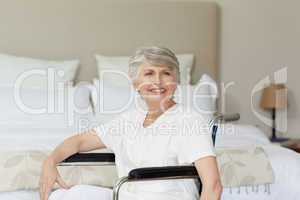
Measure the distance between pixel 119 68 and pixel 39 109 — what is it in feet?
2.48

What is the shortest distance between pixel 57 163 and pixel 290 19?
9.06 ft

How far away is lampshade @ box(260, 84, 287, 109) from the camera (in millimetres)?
3869

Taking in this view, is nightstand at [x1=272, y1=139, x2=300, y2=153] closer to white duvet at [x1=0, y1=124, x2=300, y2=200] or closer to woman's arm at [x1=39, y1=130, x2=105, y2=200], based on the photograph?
white duvet at [x1=0, y1=124, x2=300, y2=200]

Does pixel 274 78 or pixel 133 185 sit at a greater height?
pixel 274 78

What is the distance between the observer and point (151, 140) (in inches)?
67.6

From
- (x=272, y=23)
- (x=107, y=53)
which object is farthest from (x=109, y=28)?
(x=272, y=23)

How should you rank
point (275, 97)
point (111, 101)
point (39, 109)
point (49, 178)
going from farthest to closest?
point (275, 97), point (111, 101), point (39, 109), point (49, 178)

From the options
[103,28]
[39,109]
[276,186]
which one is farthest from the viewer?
[103,28]

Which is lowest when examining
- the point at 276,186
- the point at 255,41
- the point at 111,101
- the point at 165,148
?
the point at 276,186

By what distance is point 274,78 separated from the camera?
402 centimetres

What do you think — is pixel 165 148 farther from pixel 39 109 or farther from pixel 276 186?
pixel 39 109

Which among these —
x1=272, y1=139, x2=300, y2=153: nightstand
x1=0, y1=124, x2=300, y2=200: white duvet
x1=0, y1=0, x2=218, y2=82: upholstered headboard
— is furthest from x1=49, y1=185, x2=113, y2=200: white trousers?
x1=272, y1=139, x2=300, y2=153: nightstand

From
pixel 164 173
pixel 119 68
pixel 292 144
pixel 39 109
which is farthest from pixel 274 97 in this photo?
pixel 164 173

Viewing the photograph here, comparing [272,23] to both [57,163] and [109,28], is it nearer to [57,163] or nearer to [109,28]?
[109,28]
